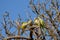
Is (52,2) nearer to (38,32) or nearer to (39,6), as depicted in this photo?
(39,6)

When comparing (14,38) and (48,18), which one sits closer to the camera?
(14,38)

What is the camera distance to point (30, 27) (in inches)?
88.9

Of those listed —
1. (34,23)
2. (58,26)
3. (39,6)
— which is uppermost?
(34,23)

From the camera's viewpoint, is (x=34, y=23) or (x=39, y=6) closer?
(x=34, y=23)

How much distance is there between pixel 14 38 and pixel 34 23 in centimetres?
29

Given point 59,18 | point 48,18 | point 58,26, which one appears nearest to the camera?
point 59,18

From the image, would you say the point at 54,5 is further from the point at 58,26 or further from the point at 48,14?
the point at 58,26

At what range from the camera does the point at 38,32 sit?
237 centimetres

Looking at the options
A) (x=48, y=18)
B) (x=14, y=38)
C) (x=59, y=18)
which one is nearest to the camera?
(x=14, y=38)

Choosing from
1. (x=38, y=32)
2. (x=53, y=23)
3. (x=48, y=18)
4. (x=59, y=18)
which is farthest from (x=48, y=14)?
(x=38, y=32)

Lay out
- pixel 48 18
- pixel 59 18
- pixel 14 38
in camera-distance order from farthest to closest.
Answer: pixel 48 18 → pixel 59 18 → pixel 14 38

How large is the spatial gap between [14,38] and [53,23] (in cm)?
596

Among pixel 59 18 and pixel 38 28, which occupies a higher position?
pixel 38 28

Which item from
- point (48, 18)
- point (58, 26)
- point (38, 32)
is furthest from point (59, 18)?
point (38, 32)
